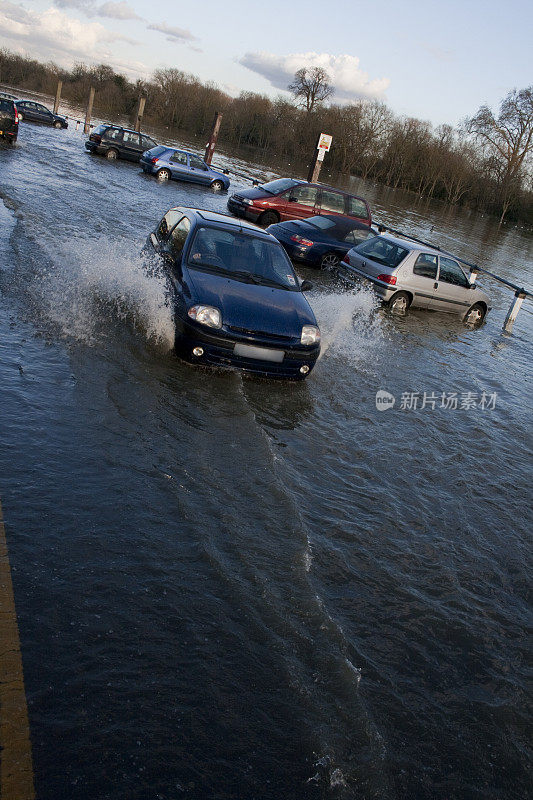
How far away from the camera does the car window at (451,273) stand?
13.6 metres

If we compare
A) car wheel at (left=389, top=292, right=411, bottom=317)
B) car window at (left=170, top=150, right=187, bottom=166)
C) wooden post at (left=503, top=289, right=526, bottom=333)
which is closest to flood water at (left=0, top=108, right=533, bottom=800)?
car wheel at (left=389, top=292, right=411, bottom=317)

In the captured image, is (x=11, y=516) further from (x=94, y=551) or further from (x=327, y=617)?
(x=327, y=617)

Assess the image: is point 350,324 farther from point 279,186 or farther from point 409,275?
point 279,186

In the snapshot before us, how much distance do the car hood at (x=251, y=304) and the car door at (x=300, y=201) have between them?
11709mm

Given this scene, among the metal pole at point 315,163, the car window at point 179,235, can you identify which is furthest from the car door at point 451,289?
the metal pole at point 315,163

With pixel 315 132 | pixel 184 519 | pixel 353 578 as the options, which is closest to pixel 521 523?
pixel 353 578

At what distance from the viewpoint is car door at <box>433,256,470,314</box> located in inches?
537

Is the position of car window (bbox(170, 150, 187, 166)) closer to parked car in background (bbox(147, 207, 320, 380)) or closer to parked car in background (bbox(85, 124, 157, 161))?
parked car in background (bbox(85, 124, 157, 161))

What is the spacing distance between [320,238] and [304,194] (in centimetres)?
377

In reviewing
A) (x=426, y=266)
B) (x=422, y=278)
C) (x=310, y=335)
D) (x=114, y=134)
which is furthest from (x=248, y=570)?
(x=114, y=134)

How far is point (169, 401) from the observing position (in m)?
6.20

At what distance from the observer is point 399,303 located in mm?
13133

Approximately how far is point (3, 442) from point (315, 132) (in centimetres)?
8447

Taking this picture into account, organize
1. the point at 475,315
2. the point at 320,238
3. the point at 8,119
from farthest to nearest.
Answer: the point at 8,119 < the point at 320,238 < the point at 475,315
